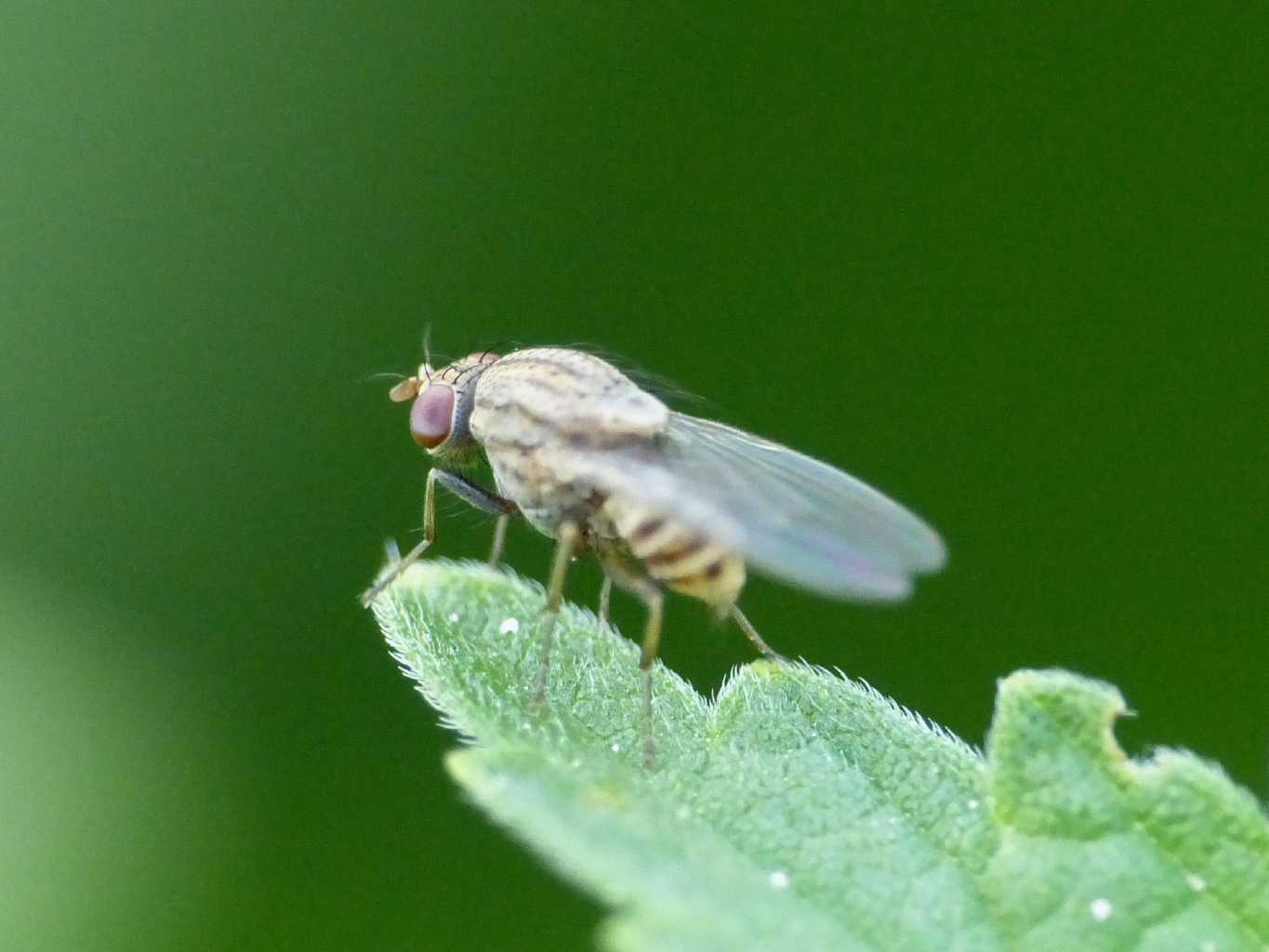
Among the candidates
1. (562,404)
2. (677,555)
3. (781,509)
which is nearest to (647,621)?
(677,555)

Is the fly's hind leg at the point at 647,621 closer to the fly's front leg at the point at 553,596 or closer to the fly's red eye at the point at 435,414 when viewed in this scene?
the fly's front leg at the point at 553,596

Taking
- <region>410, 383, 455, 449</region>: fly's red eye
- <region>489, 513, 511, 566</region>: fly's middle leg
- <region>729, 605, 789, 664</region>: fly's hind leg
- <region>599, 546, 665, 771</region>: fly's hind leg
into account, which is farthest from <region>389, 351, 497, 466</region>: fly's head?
<region>729, 605, 789, 664</region>: fly's hind leg

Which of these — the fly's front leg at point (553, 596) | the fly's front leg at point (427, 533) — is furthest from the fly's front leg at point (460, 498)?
the fly's front leg at point (553, 596)

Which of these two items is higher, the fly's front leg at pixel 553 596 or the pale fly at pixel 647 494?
the pale fly at pixel 647 494

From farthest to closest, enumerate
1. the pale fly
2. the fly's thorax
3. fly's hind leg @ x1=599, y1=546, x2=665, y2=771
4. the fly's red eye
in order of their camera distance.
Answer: the fly's red eye
the fly's thorax
the pale fly
fly's hind leg @ x1=599, y1=546, x2=665, y2=771

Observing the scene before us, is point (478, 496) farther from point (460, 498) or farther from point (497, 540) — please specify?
point (497, 540)

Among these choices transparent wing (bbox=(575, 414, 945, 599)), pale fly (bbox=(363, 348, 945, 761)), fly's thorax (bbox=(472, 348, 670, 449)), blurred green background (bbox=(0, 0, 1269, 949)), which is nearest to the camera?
transparent wing (bbox=(575, 414, 945, 599))

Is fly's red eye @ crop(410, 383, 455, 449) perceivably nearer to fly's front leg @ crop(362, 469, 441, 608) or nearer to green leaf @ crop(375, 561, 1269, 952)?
fly's front leg @ crop(362, 469, 441, 608)

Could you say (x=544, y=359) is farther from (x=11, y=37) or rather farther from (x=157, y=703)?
(x=11, y=37)
